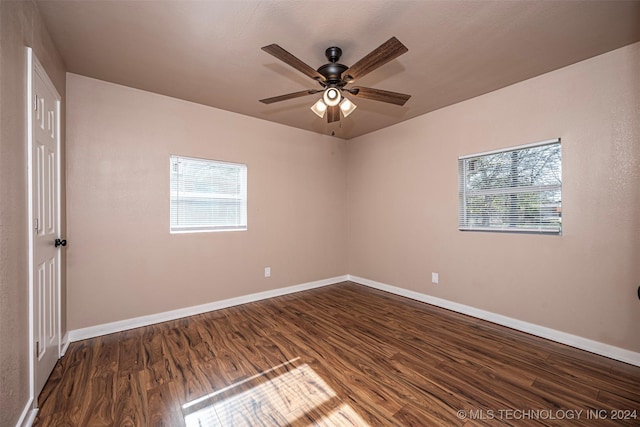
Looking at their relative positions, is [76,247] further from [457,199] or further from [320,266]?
[457,199]

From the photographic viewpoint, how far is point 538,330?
2.69 metres

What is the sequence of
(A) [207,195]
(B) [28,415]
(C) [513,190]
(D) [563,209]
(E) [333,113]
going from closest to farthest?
1. (B) [28,415]
2. (E) [333,113]
3. (D) [563,209]
4. (C) [513,190]
5. (A) [207,195]

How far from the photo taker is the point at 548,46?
7.26 ft

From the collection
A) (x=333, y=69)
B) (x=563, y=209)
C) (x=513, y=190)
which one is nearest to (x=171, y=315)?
(x=333, y=69)

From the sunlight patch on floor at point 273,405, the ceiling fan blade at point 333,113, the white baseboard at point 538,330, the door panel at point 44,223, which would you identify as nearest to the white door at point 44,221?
the door panel at point 44,223

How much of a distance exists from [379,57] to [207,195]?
2.70 meters

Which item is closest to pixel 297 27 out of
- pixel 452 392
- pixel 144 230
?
pixel 144 230

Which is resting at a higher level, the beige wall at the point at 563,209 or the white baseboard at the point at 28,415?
the beige wall at the point at 563,209

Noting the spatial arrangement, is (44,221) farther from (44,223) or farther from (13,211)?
(13,211)

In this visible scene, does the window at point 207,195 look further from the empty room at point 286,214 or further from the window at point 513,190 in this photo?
the window at point 513,190

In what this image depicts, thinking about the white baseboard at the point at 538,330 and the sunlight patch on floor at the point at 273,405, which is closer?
the sunlight patch on floor at the point at 273,405

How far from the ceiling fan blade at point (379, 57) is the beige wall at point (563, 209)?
1923 millimetres

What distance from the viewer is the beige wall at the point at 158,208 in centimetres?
270

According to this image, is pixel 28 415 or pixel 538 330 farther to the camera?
pixel 538 330
